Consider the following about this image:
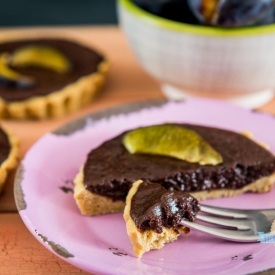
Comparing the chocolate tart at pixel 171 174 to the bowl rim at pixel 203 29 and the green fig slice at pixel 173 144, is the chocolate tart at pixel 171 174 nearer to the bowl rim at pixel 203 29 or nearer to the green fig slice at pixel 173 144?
the green fig slice at pixel 173 144

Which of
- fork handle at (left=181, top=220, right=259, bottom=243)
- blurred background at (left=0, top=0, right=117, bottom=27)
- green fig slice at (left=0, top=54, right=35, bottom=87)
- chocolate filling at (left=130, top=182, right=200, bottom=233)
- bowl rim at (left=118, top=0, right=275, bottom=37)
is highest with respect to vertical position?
bowl rim at (left=118, top=0, right=275, bottom=37)

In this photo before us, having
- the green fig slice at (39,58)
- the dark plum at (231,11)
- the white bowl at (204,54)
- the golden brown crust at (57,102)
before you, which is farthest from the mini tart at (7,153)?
the dark plum at (231,11)

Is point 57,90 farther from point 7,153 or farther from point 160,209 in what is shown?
point 160,209

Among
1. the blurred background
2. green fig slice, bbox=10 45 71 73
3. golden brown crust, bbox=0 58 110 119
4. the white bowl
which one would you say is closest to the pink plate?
the white bowl

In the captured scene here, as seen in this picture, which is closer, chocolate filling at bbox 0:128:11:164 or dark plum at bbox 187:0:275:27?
chocolate filling at bbox 0:128:11:164

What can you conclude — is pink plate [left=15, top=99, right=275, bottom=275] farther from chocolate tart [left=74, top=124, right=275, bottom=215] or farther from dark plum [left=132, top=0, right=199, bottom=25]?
dark plum [left=132, top=0, right=199, bottom=25]

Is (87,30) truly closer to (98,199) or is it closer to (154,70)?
(154,70)

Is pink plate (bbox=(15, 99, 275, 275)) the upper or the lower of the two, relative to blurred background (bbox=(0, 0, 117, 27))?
upper

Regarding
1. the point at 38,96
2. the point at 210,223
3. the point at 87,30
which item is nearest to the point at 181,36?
the point at 38,96
